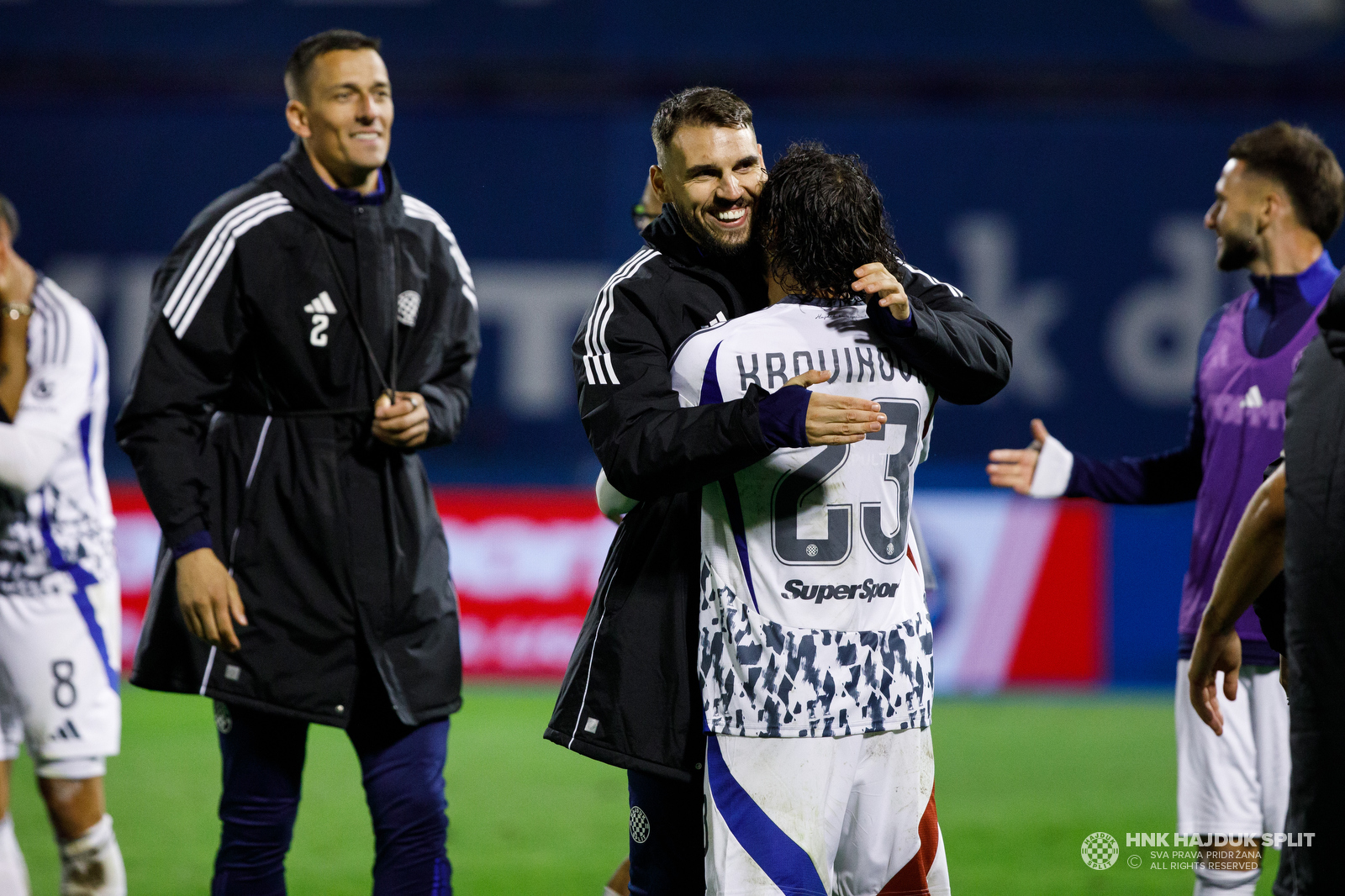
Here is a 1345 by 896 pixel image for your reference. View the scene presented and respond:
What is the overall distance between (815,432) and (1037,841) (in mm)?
3310

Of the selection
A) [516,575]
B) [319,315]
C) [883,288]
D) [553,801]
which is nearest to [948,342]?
[883,288]

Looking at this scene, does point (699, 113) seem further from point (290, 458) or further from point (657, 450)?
point (290, 458)

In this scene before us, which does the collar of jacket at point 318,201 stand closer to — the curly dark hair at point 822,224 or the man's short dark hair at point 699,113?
the man's short dark hair at point 699,113

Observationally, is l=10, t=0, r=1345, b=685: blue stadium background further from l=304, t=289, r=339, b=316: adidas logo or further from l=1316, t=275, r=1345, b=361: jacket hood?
l=1316, t=275, r=1345, b=361: jacket hood

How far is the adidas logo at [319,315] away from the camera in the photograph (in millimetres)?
2998

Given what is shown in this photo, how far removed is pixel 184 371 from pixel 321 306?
0.98 ft

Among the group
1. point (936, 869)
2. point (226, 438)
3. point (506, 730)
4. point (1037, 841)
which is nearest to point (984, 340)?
point (936, 869)

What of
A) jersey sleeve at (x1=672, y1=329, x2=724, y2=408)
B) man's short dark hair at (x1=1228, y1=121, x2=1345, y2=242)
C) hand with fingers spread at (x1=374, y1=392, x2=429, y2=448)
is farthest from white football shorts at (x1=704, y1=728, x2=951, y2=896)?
man's short dark hair at (x1=1228, y1=121, x2=1345, y2=242)

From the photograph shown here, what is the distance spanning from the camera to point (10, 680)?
3455 mm

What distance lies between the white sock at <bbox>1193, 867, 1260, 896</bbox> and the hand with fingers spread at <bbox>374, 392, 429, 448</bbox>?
206cm

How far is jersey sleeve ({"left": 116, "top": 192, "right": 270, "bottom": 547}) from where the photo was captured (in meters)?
2.88

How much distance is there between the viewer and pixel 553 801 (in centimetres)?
565

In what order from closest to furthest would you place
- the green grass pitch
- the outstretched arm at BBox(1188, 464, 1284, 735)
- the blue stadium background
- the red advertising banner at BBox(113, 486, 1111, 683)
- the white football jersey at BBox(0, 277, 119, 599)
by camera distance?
the outstretched arm at BBox(1188, 464, 1284, 735) < the white football jersey at BBox(0, 277, 119, 599) < the green grass pitch < the red advertising banner at BBox(113, 486, 1111, 683) < the blue stadium background

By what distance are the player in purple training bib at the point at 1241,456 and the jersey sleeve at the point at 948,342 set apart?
3.18 ft
